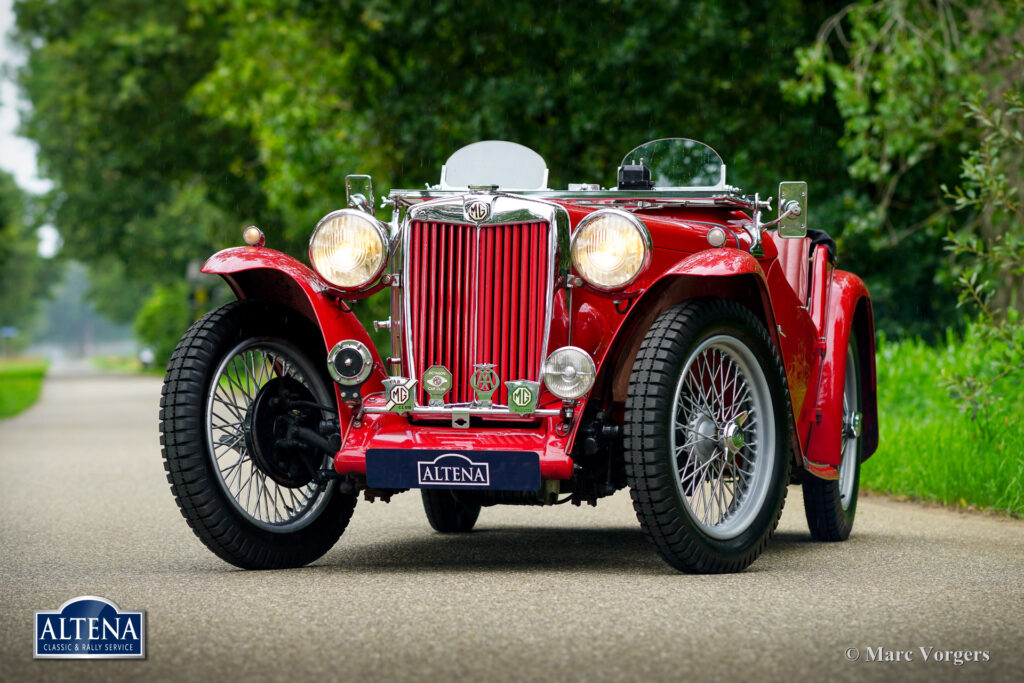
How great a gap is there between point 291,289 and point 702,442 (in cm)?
176

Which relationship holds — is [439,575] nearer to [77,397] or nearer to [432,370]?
[432,370]

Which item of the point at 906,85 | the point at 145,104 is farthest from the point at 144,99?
the point at 906,85

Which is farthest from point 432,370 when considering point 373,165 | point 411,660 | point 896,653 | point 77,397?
point 77,397

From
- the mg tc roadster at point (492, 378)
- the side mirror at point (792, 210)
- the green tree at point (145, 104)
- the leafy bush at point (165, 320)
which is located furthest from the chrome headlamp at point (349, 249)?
the leafy bush at point (165, 320)

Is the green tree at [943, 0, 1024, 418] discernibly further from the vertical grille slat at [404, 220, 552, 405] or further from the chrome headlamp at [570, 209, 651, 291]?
the vertical grille slat at [404, 220, 552, 405]

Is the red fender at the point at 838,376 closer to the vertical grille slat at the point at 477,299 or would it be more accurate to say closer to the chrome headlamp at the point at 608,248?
the chrome headlamp at the point at 608,248

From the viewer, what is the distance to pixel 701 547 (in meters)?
5.23

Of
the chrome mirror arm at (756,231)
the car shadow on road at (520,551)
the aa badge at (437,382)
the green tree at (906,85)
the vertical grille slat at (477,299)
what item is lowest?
the car shadow on road at (520,551)

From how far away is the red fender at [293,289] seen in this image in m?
5.61

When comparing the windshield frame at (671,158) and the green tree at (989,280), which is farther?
the green tree at (989,280)

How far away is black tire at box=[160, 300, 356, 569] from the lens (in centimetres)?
535

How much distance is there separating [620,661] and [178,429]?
7.39 ft

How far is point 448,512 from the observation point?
6992mm

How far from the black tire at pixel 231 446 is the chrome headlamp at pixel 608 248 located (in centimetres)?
125
